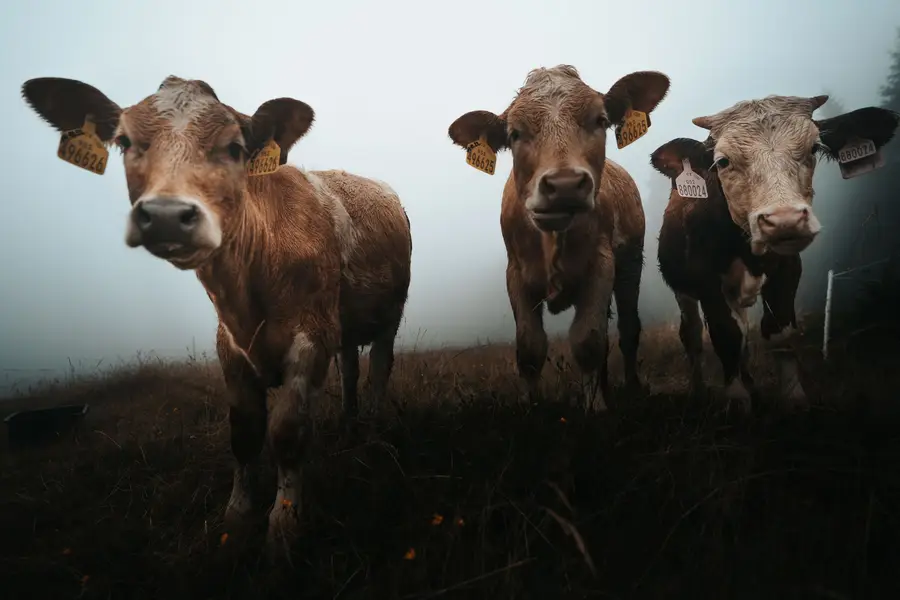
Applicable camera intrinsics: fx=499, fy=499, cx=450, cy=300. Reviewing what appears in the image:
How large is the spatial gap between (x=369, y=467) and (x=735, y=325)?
297 cm

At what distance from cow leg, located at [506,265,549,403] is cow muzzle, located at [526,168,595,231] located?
0.89m

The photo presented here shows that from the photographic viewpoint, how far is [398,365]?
5586mm

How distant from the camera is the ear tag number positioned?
3463 millimetres

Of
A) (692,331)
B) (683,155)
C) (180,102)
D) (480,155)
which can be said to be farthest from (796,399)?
(180,102)

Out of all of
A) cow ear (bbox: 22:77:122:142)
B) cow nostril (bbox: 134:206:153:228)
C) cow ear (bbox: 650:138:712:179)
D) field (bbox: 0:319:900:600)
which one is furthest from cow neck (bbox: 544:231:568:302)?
cow ear (bbox: 22:77:122:142)

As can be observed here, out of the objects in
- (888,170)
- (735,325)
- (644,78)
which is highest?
(644,78)

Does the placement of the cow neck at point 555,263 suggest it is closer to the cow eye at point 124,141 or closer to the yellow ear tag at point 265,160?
the yellow ear tag at point 265,160

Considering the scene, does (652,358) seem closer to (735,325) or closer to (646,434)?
(735,325)

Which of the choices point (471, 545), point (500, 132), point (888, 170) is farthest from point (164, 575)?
point (888, 170)

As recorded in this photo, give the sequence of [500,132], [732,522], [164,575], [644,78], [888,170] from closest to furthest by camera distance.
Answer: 1. [732,522]
2. [164,575]
3. [644,78]
4. [500,132]
5. [888,170]

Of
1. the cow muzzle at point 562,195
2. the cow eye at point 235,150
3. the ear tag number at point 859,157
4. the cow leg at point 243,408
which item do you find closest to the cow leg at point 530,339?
the cow muzzle at point 562,195

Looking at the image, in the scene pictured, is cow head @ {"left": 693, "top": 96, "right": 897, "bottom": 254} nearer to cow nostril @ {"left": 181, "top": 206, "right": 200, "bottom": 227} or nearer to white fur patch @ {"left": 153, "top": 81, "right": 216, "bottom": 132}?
cow nostril @ {"left": 181, "top": 206, "right": 200, "bottom": 227}

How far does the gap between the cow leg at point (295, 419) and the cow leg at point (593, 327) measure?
5.67ft

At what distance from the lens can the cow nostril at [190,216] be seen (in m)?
2.14
